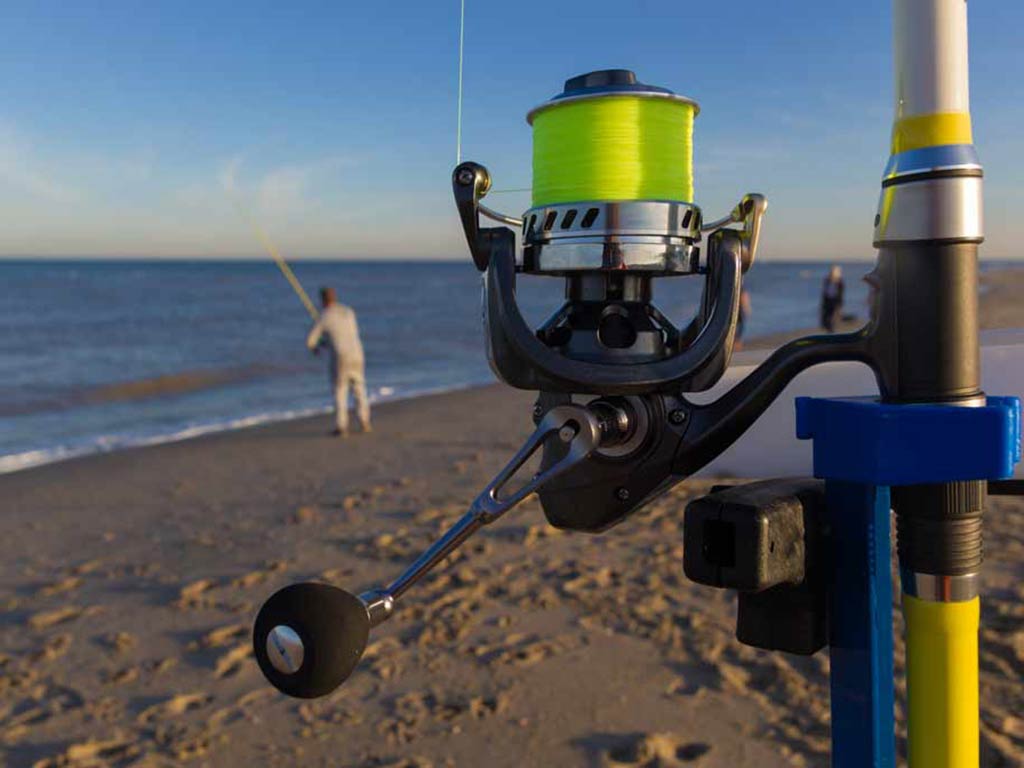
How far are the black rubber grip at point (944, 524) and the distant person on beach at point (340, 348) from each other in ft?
29.7

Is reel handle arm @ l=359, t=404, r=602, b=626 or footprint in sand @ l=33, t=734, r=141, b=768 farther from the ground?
reel handle arm @ l=359, t=404, r=602, b=626

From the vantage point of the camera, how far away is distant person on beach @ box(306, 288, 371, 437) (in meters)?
10.0

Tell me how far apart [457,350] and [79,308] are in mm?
24248

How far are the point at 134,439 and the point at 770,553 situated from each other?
37.2 ft

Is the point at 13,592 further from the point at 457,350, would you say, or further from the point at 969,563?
the point at 457,350

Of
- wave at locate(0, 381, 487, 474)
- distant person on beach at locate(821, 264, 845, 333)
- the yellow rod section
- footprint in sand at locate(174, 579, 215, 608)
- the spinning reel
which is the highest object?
distant person on beach at locate(821, 264, 845, 333)

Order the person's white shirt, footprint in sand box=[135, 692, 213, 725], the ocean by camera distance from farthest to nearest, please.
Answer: the ocean, the person's white shirt, footprint in sand box=[135, 692, 213, 725]

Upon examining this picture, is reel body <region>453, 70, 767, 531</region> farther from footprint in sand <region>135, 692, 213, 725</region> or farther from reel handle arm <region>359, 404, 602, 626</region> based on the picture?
footprint in sand <region>135, 692, 213, 725</region>

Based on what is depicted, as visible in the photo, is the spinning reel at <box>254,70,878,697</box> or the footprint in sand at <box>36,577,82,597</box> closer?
the spinning reel at <box>254,70,878,697</box>

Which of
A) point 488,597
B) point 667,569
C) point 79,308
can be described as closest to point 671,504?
point 667,569

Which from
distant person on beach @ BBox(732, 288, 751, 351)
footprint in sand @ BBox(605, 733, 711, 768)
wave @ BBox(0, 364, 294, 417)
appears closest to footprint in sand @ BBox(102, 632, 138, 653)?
footprint in sand @ BBox(605, 733, 711, 768)

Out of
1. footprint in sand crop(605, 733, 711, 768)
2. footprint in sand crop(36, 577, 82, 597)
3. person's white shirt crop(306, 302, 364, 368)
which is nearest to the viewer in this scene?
footprint in sand crop(605, 733, 711, 768)

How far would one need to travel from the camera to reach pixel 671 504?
622 cm

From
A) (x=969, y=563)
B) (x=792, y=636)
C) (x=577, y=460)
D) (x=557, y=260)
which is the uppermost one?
(x=557, y=260)
